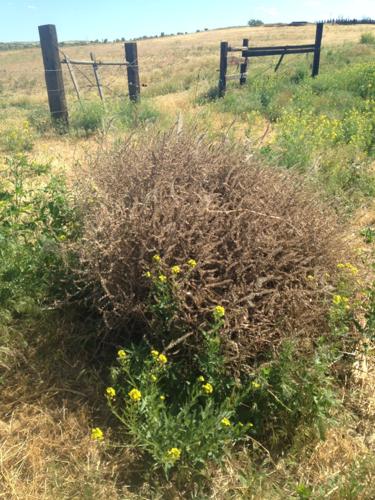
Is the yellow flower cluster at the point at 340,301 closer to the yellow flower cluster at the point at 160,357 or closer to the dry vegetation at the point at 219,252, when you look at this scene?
the dry vegetation at the point at 219,252

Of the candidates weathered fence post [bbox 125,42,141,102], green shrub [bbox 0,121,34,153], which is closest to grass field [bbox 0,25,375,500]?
green shrub [bbox 0,121,34,153]

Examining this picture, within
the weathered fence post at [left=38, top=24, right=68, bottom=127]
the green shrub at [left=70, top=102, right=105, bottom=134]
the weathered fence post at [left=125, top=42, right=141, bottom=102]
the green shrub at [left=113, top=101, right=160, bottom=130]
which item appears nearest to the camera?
the weathered fence post at [left=38, top=24, right=68, bottom=127]

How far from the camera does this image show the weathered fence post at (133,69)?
341 inches

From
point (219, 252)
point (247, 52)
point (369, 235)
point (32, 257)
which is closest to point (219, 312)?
point (219, 252)

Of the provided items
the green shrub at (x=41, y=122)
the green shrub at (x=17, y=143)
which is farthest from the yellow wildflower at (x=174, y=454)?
the green shrub at (x=41, y=122)

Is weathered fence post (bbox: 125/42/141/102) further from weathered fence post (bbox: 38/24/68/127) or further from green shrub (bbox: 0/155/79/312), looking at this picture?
green shrub (bbox: 0/155/79/312)

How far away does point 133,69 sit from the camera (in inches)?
340

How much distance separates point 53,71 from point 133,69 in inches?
70.3

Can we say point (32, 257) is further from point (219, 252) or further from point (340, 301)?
point (340, 301)

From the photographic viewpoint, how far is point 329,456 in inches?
90.0

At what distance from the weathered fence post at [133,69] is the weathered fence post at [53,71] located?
1628 millimetres

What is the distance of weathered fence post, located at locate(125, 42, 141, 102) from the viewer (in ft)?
28.4

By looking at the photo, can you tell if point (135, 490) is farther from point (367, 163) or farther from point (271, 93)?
point (271, 93)

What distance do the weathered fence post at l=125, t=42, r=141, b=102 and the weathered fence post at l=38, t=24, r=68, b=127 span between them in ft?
5.34
